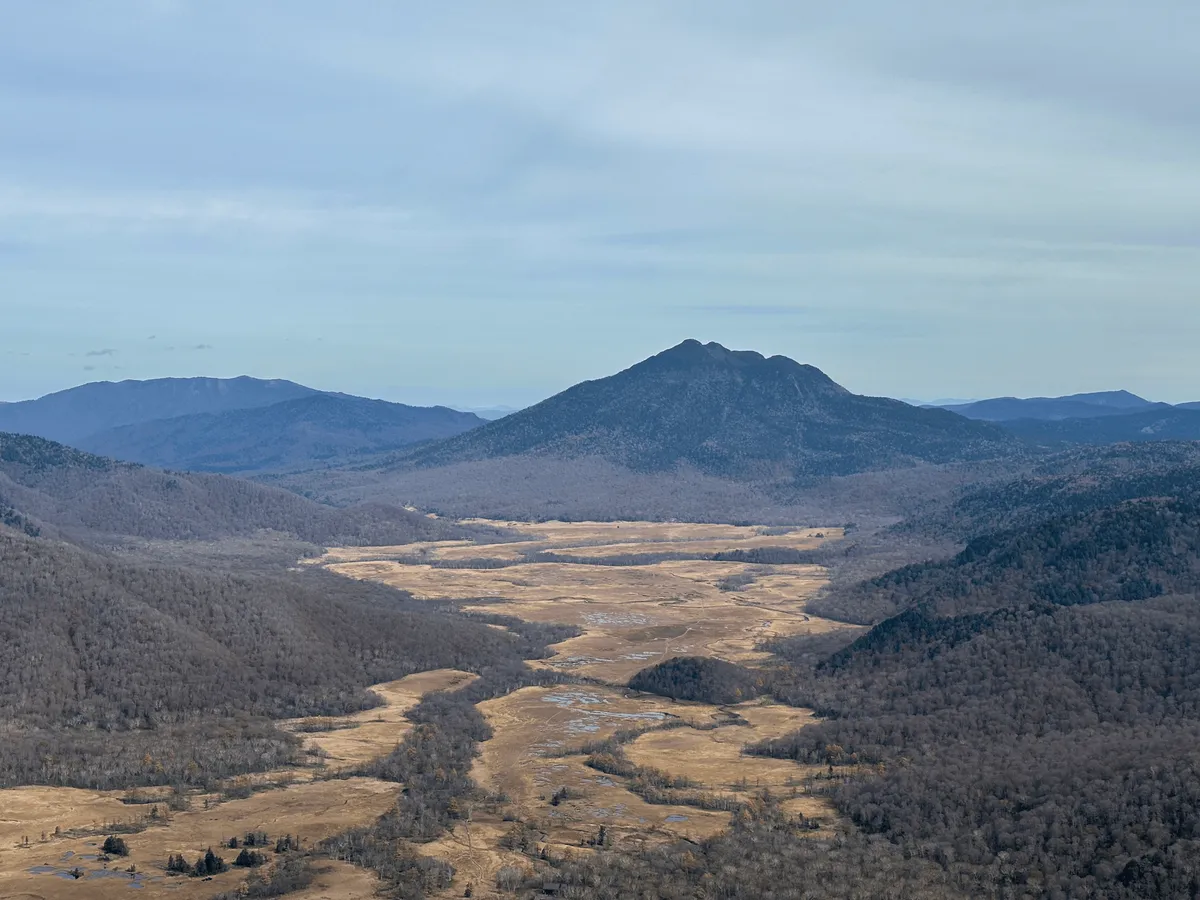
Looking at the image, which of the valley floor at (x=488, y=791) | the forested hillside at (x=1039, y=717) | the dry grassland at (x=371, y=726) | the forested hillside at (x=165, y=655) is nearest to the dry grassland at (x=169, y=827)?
the valley floor at (x=488, y=791)

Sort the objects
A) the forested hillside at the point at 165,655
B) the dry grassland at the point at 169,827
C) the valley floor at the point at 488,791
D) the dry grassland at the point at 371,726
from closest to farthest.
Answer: the dry grassland at the point at 169,827, the valley floor at the point at 488,791, the forested hillside at the point at 165,655, the dry grassland at the point at 371,726

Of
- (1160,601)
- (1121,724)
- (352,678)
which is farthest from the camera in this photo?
(352,678)

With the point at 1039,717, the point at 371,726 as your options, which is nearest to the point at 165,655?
the point at 371,726

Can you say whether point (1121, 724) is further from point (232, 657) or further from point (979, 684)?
point (232, 657)

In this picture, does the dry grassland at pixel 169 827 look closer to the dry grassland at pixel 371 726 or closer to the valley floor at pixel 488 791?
the valley floor at pixel 488 791

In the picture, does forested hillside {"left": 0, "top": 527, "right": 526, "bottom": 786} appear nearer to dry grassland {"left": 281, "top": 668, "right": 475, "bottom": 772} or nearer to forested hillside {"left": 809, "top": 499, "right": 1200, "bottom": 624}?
dry grassland {"left": 281, "top": 668, "right": 475, "bottom": 772}

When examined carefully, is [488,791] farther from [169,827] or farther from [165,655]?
[165,655]

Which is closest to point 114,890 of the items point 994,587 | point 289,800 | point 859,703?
point 289,800

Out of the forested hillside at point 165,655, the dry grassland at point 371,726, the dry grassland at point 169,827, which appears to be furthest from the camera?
the dry grassland at point 371,726

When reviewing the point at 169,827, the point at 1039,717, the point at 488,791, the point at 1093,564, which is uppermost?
the point at 1093,564

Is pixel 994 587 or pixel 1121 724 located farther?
pixel 994 587

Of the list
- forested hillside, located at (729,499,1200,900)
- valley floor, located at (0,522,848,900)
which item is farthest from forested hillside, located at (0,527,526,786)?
forested hillside, located at (729,499,1200,900)
